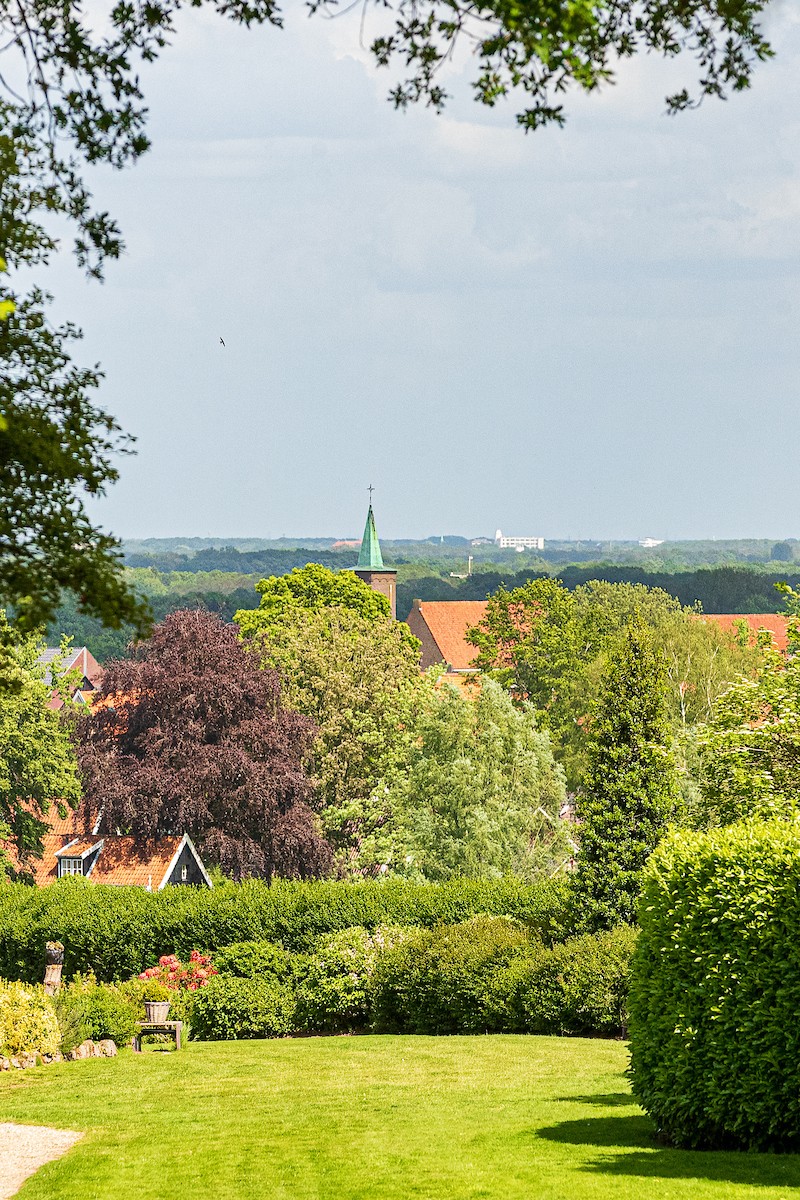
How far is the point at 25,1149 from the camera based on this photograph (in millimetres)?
13055

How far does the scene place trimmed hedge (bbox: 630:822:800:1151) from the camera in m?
10.6

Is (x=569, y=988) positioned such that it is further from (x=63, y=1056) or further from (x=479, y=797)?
(x=479, y=797)

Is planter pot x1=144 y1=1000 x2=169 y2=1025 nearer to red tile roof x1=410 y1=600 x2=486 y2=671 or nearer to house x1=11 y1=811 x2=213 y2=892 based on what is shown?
house x1=11 y1=811 x2=213 y2=892

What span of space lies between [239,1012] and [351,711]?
16.8 metres

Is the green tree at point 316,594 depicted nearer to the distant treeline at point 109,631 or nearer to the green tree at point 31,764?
the green tree at point 31,764

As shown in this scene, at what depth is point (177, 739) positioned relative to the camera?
36656 mm

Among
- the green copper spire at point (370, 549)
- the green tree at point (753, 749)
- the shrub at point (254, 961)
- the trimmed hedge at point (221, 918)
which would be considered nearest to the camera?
the green tree at point (753, 749)

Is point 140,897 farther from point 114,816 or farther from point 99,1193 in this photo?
point 99,1193

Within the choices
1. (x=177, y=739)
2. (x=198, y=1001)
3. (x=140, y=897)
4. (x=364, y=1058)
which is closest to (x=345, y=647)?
(x=177, y=739)

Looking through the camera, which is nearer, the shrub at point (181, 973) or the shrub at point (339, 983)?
the shrub at point (339, 983)

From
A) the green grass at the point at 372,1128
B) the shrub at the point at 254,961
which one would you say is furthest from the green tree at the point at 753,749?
the shrub at the point at 254,961

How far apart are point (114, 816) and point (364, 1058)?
57.7 ft

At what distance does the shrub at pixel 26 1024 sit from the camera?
19766 millimetres

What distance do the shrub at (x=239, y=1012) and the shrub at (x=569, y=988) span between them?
412 cm
